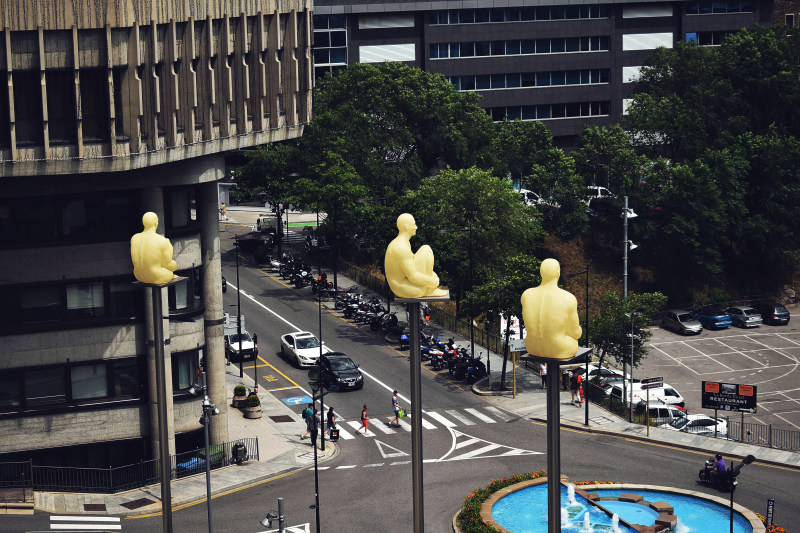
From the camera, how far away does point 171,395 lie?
194 feet

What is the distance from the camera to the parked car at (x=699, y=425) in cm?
6856

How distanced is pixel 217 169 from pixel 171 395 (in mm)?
11356

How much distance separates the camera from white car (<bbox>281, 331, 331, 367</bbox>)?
7762cm

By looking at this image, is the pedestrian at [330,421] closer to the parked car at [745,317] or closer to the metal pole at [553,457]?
the metal pole at [553,457]

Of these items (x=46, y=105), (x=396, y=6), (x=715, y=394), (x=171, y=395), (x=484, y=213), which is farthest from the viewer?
(x=396, y=6)

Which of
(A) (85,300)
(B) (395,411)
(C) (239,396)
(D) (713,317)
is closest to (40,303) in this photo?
(A) (85,300)

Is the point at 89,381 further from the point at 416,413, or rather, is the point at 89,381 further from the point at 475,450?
the point at 416,413

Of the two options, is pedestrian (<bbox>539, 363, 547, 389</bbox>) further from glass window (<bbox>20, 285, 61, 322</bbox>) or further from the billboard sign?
glass window (<bbox>20, 285, 61, 322</bbox>)

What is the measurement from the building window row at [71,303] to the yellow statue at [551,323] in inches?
1199

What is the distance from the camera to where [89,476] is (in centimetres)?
5753

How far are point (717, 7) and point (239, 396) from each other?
89973mm

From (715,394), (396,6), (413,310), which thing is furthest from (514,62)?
(413,310)

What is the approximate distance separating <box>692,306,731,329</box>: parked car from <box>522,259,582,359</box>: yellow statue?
73081 mm

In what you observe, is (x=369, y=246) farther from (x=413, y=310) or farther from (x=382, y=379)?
(x=413, y=310)
